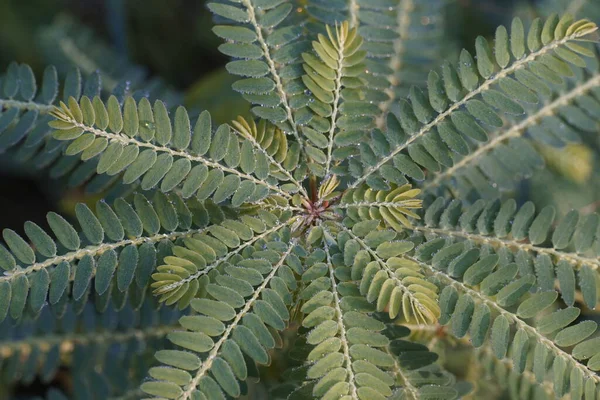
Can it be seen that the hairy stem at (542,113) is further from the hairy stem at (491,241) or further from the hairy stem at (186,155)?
the hairy stem at (186,155)

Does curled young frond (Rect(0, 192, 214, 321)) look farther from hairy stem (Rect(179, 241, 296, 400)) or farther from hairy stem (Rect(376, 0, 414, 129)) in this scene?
hairy stem (Rect(376, 0, 414, 129))

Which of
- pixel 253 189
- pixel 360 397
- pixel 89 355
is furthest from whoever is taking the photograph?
pixel 89 355

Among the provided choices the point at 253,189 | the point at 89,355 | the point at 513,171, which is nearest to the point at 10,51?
the point at 89,355

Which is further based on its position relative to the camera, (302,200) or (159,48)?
(159,48)

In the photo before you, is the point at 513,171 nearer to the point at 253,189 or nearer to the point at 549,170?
the point at 253,189

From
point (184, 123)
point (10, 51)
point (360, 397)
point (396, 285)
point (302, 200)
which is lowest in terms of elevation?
point (360, 397)

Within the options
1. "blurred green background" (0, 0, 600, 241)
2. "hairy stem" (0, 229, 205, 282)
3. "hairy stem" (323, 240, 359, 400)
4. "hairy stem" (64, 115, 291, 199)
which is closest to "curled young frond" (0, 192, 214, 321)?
"hairy stem" (0, 229, 205, 282)

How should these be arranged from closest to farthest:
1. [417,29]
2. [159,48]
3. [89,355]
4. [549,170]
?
[89,355] → [417,29] → [549,170] → [159,48]

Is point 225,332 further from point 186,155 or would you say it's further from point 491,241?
point 491,241

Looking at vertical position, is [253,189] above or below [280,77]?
below
